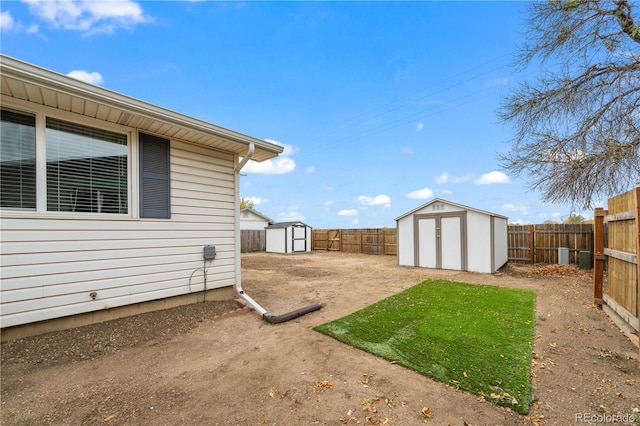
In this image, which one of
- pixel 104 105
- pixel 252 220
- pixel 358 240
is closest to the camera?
pixel 104 105

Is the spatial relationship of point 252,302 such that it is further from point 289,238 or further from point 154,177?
point 289,238

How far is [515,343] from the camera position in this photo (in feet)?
11.1

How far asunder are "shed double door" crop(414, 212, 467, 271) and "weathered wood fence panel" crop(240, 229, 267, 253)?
11694mm

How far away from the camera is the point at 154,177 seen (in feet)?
14.0

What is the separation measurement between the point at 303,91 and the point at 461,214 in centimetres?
1005

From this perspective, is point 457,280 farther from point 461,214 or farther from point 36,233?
point 36,233

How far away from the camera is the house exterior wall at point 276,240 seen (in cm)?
1803

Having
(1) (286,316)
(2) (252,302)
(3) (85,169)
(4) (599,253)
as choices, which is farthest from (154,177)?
(4) (599,253)

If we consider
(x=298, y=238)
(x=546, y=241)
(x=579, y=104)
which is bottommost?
(x=298, y=238)

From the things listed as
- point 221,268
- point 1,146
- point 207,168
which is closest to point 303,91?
point 207,168

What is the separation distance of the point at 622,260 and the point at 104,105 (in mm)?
7441

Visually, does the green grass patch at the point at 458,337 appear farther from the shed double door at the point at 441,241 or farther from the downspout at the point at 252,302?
the shed double door at the point at 441,241

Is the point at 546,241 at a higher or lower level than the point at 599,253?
lower

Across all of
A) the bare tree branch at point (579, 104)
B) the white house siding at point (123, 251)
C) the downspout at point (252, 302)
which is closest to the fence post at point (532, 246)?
the bare tree branch at point (579, 104)
